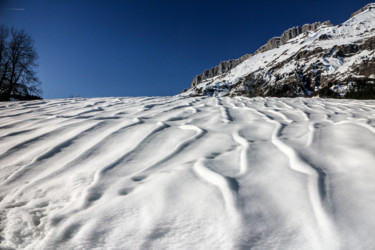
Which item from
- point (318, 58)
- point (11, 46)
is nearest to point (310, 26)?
point (318, 58)

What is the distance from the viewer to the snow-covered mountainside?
202 feet

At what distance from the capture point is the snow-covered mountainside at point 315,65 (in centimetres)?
6142

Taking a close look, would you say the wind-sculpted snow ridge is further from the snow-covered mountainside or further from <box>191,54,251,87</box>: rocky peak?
<box>191,54,251,87</box>: rocky peak

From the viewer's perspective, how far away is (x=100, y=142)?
5.48ft

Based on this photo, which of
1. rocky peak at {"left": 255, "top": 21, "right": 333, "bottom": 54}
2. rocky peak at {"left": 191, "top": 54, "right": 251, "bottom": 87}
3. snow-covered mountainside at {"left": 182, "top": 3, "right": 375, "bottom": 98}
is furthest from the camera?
rocky peak at {"left": 191, "top": 54, "right": 251, "bottom": 87}

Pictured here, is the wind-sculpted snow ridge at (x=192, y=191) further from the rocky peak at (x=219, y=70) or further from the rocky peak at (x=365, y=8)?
the rocky peak at (x=365, y=8)

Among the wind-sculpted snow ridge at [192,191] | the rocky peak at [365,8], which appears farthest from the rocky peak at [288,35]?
the wind-sculpted snow ridge at [192,191]

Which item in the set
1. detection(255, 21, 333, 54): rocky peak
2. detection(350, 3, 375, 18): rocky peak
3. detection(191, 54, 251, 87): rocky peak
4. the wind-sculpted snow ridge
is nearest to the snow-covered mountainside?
detection(350, 3, 375, 18): rocky peak

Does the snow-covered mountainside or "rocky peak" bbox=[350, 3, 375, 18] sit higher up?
"rocky peak" bbox=[350, 3, 375, 18]

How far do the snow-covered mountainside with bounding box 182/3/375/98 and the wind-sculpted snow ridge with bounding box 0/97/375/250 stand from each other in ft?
166

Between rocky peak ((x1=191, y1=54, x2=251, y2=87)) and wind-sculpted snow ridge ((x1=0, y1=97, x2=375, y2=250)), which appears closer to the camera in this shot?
wind-sculpted snow ridge ((x1=0, y1=97, x2=375, y2=250))

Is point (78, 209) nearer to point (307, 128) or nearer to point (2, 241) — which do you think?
point (2, 241)

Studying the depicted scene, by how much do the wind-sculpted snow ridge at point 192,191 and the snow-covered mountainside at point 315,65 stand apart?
50693 mm

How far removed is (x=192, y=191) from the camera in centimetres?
91
